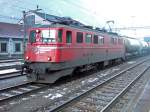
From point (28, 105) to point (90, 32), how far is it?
9.04 m

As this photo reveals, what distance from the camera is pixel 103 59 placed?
70.4 ft

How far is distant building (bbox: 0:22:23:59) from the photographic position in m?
41.8

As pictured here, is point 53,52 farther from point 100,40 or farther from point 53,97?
point 100,40

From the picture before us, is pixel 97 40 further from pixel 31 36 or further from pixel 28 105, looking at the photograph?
pixel 28 105

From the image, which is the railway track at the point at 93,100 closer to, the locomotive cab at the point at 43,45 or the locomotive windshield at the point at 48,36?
the locomotive cab at the point at 43,45

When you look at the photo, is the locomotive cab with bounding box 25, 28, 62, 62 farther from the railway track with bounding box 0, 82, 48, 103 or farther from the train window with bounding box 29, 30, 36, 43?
the railway track with bounding box 0, 82, 48, 103

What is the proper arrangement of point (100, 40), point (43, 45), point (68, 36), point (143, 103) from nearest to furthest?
point (143, 103) < point (43, 45) < point (68, 36) < point (100, 40)

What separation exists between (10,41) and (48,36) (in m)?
30.1

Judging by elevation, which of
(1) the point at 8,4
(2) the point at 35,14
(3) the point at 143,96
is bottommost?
(3) the point at 143,96

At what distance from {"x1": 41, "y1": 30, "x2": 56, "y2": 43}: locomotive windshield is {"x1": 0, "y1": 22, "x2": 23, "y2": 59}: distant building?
89.8 ft

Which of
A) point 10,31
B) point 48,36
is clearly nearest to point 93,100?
point 48,36

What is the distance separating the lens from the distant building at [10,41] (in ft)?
137

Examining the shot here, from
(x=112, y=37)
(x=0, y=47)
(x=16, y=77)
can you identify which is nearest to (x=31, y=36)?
(x=16, y=77)

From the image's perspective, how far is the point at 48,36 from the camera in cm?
1428
